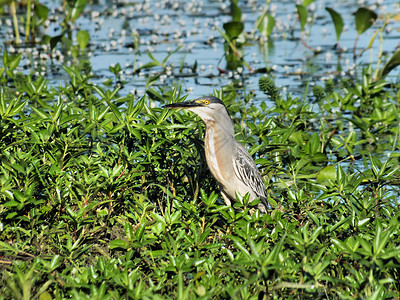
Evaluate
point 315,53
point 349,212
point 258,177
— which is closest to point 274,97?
point 258,177

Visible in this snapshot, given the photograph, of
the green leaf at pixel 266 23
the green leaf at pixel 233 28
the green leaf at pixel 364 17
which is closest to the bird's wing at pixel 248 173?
the green leaf at pixel 233 28

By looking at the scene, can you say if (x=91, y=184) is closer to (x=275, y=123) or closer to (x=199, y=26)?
(x=275, y=123)

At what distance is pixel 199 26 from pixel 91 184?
8780 mm

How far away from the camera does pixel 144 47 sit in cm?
1084

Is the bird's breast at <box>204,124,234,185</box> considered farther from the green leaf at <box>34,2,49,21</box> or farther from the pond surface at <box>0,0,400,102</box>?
the green leaf at <box>34,2,49,21</box>

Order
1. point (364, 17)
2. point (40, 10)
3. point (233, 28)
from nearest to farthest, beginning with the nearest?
point (233, 28), point (364, 17), point (40, 10)

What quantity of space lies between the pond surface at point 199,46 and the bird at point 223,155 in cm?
240

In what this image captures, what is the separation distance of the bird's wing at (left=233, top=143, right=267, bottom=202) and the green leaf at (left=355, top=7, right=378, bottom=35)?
16.9 ft

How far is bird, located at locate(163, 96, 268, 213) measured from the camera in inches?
183

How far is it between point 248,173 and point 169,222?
3.86 feet

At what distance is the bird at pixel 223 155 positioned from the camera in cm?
466

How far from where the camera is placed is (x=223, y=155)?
4672 mm

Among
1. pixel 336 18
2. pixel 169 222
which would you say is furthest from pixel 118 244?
pixel 336 18

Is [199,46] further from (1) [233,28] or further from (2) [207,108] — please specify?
(2) [207,108]
